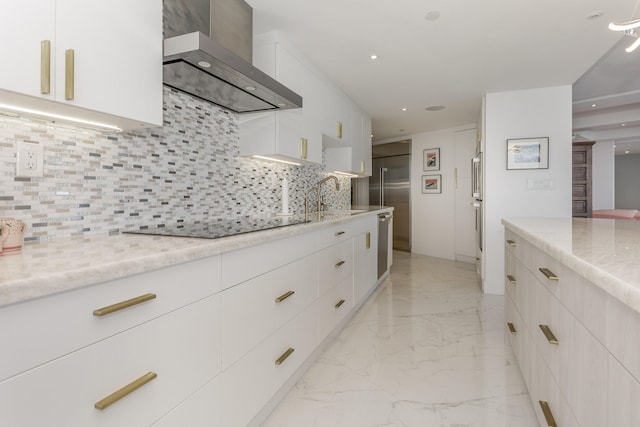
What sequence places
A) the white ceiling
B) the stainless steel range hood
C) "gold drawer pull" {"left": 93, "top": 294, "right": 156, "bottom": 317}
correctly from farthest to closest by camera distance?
the white ceiling
the stainless steel range hood
"gold drawer pull" {"left": 93, "top": 294, "right": 156, "bottom": 317}

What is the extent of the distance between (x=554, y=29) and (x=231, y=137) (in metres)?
2.41

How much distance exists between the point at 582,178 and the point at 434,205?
97.2 inches

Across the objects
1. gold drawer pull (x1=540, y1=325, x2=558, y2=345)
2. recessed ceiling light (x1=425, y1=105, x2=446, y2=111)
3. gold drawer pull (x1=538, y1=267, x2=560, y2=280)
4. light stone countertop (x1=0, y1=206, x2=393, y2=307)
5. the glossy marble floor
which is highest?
recessed ceiling light (x1=425, y1=105, x2=446, y2=111)

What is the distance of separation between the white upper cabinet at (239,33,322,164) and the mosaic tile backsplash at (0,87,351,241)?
12 cm

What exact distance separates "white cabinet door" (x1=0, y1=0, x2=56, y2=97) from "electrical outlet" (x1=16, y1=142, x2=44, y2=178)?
310 mm

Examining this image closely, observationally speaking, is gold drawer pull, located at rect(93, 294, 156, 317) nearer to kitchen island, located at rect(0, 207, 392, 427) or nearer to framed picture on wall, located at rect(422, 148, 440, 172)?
kitchen island, located at rect(0, 207, 392, 427)

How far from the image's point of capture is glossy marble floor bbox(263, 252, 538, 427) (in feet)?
5.32

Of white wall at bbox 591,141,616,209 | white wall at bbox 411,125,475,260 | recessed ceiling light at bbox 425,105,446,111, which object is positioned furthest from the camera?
white wall at bbox 591,141,616,209

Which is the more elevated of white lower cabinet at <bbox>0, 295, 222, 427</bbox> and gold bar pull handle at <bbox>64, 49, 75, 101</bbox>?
gold bar pull handle at <bbox>64, 49, 75, 101</bbox>

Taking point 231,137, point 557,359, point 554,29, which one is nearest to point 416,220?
point 554,29

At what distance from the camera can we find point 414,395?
1.80m

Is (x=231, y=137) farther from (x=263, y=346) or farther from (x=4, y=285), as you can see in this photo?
(x=4, y=285)

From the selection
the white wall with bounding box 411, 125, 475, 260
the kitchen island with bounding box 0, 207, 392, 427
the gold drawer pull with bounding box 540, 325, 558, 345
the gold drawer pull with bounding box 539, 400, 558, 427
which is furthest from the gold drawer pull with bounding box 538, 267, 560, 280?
the white wall with bounding box 411, 125, 475, 260

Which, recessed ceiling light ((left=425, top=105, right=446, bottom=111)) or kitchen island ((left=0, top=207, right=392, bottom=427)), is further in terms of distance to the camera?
recessed ceiling light ((left=425, top=105, right=446, bottom=111))
